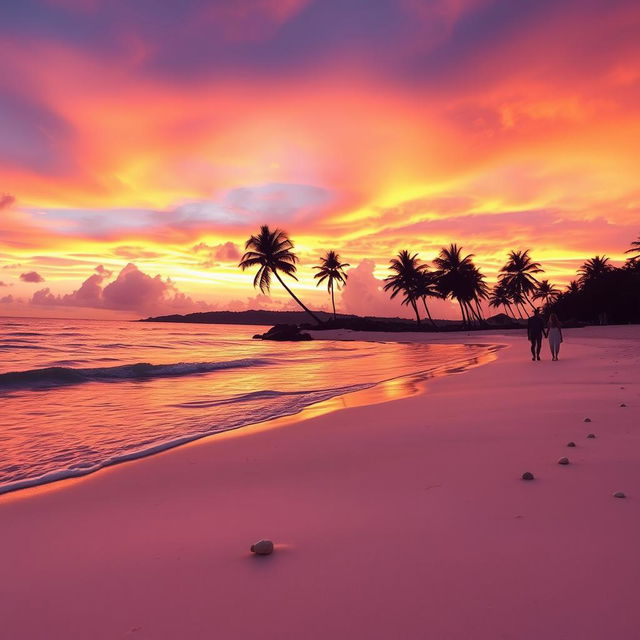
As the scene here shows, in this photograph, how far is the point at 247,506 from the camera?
3.19 m

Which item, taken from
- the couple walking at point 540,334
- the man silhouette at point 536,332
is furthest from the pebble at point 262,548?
the man silhouette at point 536,332

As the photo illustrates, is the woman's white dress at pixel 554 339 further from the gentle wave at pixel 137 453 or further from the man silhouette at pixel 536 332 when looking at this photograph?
the gentle wave at pixel 137 453

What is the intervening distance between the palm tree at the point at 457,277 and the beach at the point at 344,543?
56489 millimetres

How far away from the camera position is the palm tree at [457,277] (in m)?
59.2

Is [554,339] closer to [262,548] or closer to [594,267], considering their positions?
[262,548]

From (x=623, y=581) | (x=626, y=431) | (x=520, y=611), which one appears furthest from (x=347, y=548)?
(x=626, y=431)

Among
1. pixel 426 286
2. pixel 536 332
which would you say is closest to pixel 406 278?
pixel 426 286

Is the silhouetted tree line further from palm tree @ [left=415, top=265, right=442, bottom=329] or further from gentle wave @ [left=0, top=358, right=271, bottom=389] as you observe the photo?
gentle wave @ [left=0, top=358, right=271, bottom=389]

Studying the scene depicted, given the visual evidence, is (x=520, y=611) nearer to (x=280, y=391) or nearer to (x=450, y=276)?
(x=280, y=391)

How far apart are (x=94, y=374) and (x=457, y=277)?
51465 millimetres

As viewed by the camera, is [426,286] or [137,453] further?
[426,286]

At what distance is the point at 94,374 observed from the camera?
14.8 metres

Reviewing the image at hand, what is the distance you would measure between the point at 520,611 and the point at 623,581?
51 centimetres

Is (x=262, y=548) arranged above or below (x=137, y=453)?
above
